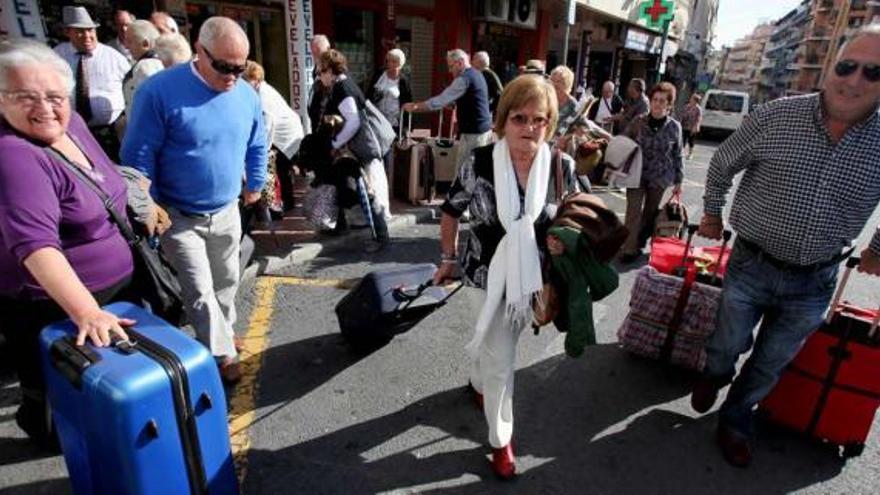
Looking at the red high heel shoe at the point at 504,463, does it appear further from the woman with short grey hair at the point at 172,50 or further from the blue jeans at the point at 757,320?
the woman with short grey hair at the point at 172,50

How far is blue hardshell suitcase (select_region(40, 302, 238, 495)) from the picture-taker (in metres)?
1.62

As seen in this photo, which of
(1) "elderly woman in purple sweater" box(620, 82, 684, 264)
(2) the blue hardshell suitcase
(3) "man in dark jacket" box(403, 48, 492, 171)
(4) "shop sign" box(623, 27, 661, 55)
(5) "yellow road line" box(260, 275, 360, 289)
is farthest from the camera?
(4) "shop sign" box(623, 27, 661, 55)

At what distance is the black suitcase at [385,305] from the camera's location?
330 centimetres

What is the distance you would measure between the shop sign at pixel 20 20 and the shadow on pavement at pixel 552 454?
5114mm

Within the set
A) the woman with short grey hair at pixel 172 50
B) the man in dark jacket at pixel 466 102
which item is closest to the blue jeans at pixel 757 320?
the woman with short grey hair at pixel 172 50

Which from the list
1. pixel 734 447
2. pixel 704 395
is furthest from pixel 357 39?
pixel 734 447

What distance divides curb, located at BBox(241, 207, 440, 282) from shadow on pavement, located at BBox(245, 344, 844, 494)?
2.18m

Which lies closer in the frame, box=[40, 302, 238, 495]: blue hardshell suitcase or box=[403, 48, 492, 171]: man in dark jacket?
box=[40, 302, 238, 495]: blue hardshell suitcase

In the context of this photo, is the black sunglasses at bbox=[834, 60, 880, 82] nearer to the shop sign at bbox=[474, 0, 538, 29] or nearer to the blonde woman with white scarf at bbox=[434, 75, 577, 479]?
the blonde woman with white scarf at bbox=[434, 75, 577, 479]

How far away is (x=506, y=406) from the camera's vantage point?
8.30ft

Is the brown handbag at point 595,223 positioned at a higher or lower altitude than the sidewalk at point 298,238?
higher

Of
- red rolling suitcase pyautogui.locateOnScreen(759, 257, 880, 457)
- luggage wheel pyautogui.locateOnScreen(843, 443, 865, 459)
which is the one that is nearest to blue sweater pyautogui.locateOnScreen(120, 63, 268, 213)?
red rolling suitcase pyautogui.locateOnScreen(759, 257, 880, 457)

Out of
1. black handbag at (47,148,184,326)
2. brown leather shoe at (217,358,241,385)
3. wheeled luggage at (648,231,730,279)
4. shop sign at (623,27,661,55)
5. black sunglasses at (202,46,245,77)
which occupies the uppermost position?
shop sign at (623,27,661,55)

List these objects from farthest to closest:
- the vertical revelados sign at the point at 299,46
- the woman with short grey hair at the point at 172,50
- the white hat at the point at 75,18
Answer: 1. the vertical revelados sign at the point at 299,46
2. the white hat at the point at 75,18
3. the woman with short grey hair at the point at 172,50
